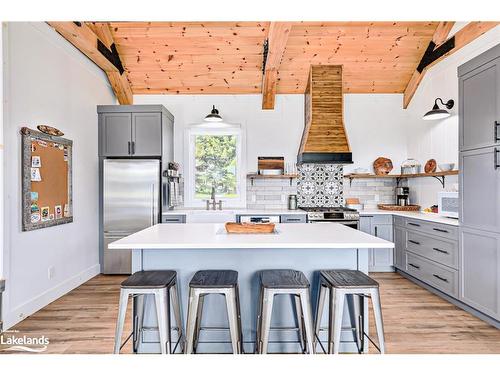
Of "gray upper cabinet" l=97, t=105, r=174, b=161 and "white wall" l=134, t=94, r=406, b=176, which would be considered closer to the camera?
"gray upper cabinet" l=97, t=105, r=174, b=161

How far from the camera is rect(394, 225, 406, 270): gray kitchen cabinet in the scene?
411cm

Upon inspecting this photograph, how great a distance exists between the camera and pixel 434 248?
346 centimetres

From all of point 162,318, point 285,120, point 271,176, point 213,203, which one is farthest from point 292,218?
point 162,318

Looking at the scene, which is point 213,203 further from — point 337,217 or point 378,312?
point 378,312

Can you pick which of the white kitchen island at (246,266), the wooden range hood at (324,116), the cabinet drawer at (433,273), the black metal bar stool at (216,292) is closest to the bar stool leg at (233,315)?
the black metal bar stool at (216,292)

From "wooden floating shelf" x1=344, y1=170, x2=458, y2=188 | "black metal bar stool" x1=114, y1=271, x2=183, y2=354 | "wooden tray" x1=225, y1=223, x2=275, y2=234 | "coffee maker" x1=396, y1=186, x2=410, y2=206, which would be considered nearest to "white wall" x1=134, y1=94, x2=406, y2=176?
"wooden floating shelf" x1=344, y1=170, x2=458, y2=188

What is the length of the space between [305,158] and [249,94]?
1611 mm

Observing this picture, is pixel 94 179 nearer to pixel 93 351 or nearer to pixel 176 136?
pixel 176 136

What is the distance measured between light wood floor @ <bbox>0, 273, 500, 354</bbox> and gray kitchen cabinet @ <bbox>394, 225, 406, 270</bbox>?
523 millimetres

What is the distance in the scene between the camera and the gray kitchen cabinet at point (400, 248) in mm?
4109

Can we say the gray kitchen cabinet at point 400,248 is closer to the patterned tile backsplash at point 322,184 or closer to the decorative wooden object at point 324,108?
the patterned tile backsplash at point 322,184

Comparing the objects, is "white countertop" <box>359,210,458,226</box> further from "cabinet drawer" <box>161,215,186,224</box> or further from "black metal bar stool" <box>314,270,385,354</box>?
"cabinet drawer" <box>161,215,186,224</box>

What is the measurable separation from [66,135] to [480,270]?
4567mm

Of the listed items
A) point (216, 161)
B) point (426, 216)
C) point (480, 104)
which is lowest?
point (426, 216)
